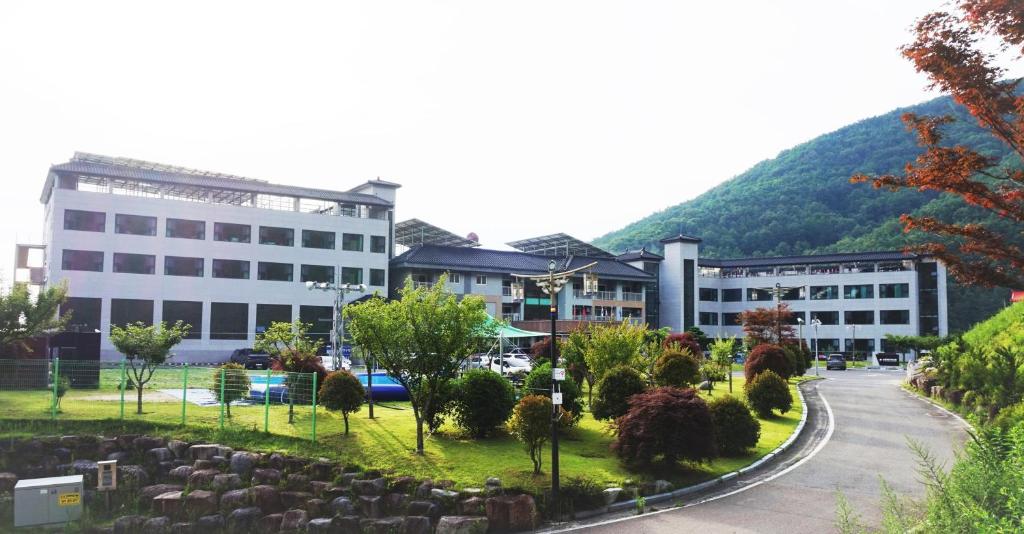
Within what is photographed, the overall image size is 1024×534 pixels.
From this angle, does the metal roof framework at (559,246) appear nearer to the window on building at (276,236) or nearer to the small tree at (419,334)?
→ the window on building at (276,236)

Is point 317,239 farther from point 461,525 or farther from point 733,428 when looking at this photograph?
point 461,525

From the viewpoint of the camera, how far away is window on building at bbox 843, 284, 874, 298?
7275 centimetres

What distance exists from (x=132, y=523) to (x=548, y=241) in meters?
56.4

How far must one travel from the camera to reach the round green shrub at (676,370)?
2381 cm

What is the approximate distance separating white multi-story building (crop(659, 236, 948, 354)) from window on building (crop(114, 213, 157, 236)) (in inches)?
2028

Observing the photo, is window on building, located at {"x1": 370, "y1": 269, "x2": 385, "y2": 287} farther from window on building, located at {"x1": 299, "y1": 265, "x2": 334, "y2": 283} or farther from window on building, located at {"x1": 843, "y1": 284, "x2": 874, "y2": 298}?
window on building, located at {"x1": 843, "y1": 284, "x2": 874, "y2": 298}

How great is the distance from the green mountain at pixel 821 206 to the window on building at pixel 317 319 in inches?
1877

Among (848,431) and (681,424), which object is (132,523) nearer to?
(681,424)

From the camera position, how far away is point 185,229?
49375 millimetres

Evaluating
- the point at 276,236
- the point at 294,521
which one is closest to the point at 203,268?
the point at 276,236

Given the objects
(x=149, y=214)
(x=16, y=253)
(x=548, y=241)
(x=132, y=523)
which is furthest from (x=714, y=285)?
(x=132, y=523)

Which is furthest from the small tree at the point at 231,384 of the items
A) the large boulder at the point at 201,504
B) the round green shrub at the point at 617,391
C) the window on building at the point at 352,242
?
the window on building at the point at 352,242

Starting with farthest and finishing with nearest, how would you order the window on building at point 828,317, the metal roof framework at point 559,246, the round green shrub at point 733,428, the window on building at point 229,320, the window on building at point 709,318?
the window on building at point 709,318
the window on building at point 828,317
the metal roof framework at point 559,246
the window on building at point 229,320
the round green shrub at point 733,428

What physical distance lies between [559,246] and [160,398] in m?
50.8
